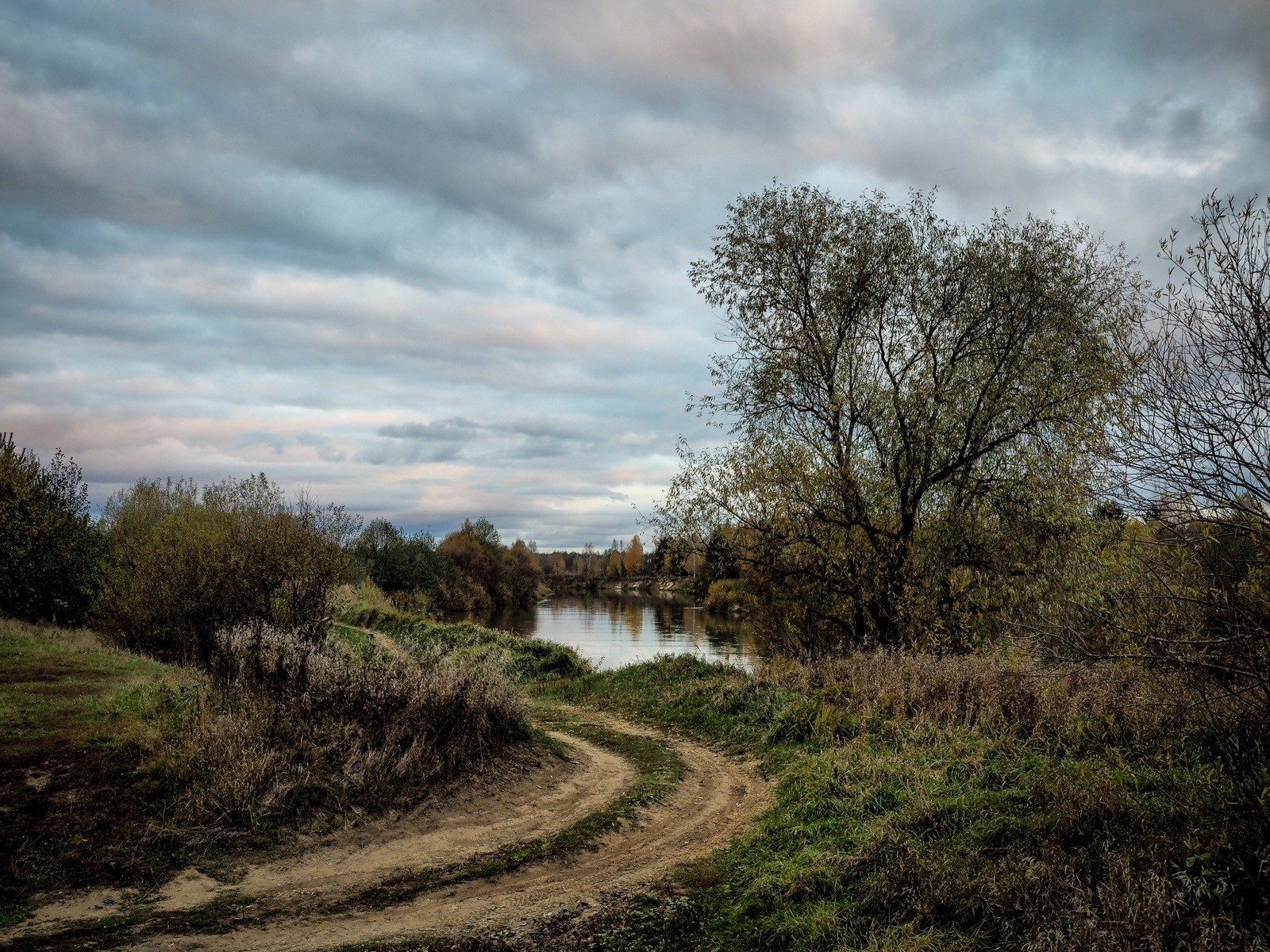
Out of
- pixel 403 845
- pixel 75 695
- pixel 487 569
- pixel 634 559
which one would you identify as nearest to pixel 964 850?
pixel 403 845

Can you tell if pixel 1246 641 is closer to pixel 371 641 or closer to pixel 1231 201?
pixel 1231 201

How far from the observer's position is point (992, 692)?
10.6 meters

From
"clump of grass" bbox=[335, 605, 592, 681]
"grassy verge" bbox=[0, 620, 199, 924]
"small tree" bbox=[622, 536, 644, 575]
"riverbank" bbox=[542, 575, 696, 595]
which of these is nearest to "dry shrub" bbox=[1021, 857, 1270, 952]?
"grassy verge" bbox=[0, 620, 199, 924]

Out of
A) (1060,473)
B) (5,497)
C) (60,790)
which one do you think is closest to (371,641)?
(5,497)

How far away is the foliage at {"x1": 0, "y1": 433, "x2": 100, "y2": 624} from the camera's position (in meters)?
23.5

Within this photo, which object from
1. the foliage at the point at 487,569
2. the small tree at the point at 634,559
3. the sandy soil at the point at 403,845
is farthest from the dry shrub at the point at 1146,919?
the small tree at the point at 634,559

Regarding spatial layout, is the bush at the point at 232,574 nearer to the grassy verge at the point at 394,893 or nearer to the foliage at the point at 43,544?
the foliage at the point at 43,544

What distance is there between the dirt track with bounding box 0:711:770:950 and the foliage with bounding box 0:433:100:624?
2187cm

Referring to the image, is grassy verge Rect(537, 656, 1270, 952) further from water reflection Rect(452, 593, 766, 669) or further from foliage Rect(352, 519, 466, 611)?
foliage Rect(352, 519, 466, 611)

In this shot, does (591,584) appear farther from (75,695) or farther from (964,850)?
(964,850)

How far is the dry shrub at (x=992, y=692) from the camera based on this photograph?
331 inches

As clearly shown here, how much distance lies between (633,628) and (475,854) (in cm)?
3982

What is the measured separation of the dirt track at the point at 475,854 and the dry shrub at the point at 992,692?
2693 mm

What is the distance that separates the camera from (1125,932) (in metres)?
4.58
